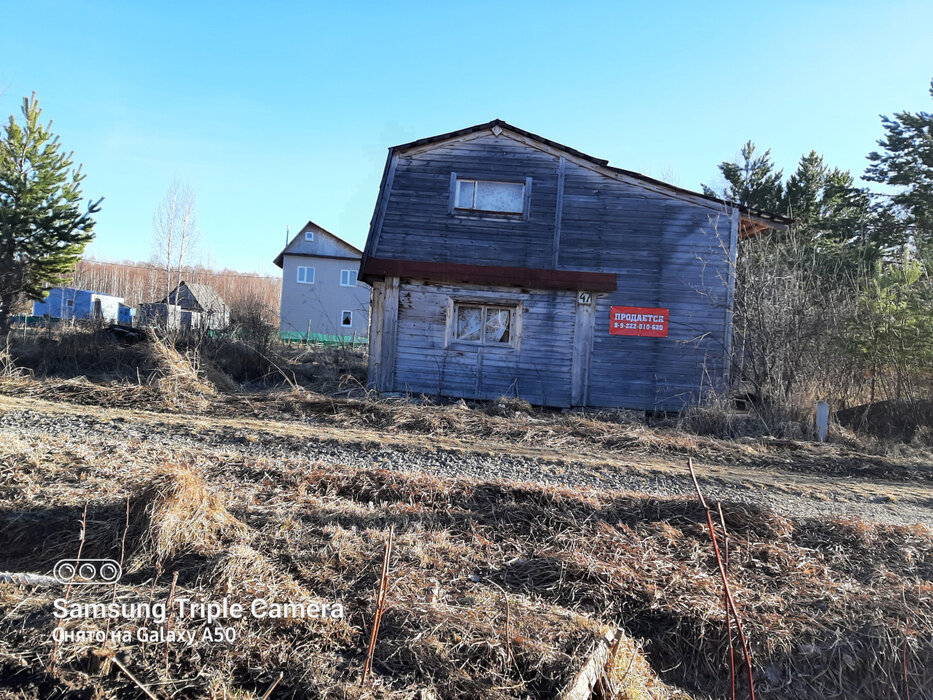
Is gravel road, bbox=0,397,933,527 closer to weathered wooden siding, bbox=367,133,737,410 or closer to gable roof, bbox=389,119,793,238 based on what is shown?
weathered wooden siding, bbox=367,133,737,410

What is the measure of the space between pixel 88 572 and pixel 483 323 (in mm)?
9439

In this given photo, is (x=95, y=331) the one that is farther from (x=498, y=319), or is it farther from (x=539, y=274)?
(x=539, y=274)

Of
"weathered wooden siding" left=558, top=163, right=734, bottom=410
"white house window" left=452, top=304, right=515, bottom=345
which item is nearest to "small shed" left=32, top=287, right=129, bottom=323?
"white house window" left=452, top=304, right=515, bottom=345

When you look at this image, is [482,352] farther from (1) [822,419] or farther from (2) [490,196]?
(1) [822,419]

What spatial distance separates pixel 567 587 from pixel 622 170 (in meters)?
10.7

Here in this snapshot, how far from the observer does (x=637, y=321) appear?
1237 centimetres

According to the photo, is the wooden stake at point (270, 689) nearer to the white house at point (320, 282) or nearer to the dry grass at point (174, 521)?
the dry grass at point (174, 521)

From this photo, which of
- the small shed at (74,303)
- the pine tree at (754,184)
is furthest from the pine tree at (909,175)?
the small shed at (74,303)

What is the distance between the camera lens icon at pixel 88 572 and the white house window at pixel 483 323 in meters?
9.04

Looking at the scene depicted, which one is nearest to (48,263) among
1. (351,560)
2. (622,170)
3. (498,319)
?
(498,319)

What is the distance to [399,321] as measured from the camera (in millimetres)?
12422

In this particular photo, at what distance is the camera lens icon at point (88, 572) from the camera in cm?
361

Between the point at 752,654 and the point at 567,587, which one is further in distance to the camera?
the point at 567,587

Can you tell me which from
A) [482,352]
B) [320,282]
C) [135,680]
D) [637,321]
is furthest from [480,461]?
[320,282]
